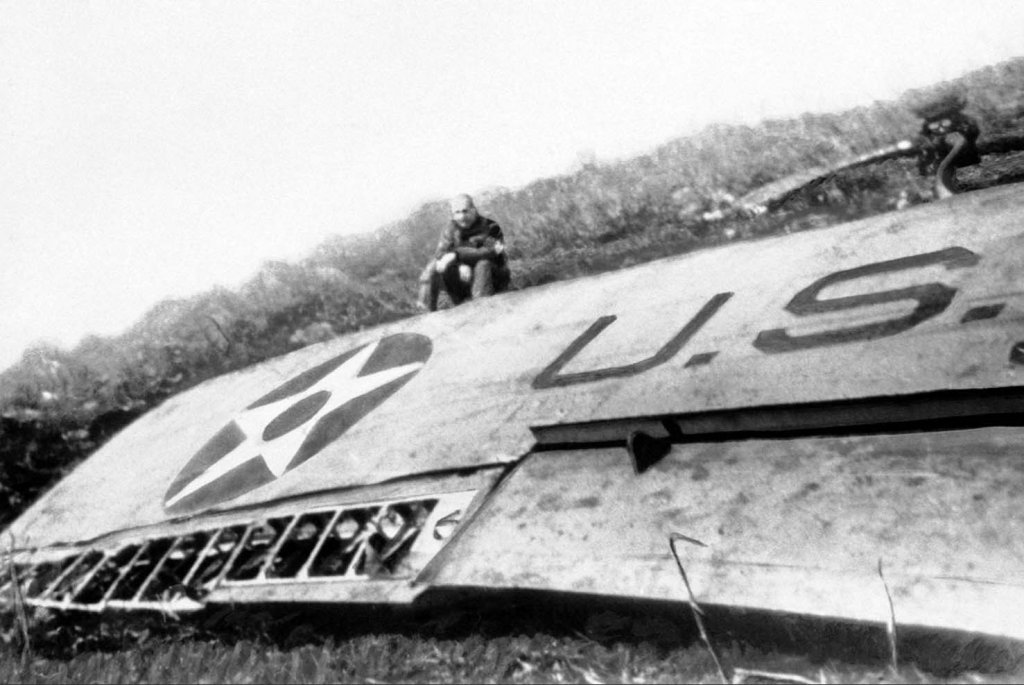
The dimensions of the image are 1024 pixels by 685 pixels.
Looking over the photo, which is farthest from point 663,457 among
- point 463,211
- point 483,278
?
point 463,211

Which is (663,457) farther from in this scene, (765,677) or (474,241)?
(474,241)

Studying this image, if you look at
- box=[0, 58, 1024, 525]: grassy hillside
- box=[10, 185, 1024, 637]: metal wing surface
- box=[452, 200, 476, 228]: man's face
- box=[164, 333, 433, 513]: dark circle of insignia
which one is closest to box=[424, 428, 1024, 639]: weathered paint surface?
box=[10, 185, 1024, 637]: metal wing surface

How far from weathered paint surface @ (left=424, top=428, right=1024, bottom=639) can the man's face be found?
406cm

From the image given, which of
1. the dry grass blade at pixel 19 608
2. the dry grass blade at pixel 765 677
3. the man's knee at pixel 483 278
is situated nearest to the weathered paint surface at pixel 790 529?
the dry grass blade at pixel 765 677

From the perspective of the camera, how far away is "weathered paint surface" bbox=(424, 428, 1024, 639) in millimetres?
1911

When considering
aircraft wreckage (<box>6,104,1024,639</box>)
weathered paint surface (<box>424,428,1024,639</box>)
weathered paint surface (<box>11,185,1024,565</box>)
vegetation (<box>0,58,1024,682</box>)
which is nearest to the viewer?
weathered paint surface (<box>424,428,1024,639</box>)

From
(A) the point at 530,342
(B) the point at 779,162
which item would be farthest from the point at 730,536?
(B) the point at 779,162

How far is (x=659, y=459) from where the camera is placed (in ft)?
9.38

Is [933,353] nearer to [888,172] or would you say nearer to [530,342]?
[530,342]

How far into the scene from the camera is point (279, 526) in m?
3.63

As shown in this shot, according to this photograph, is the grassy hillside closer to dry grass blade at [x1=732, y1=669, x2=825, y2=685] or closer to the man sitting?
the man sitting

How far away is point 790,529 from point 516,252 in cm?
773

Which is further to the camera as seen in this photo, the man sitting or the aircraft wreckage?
the man sitting

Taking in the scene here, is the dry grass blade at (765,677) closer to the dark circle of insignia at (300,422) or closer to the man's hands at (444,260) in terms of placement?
the dark circle of insignia at (300,422)
